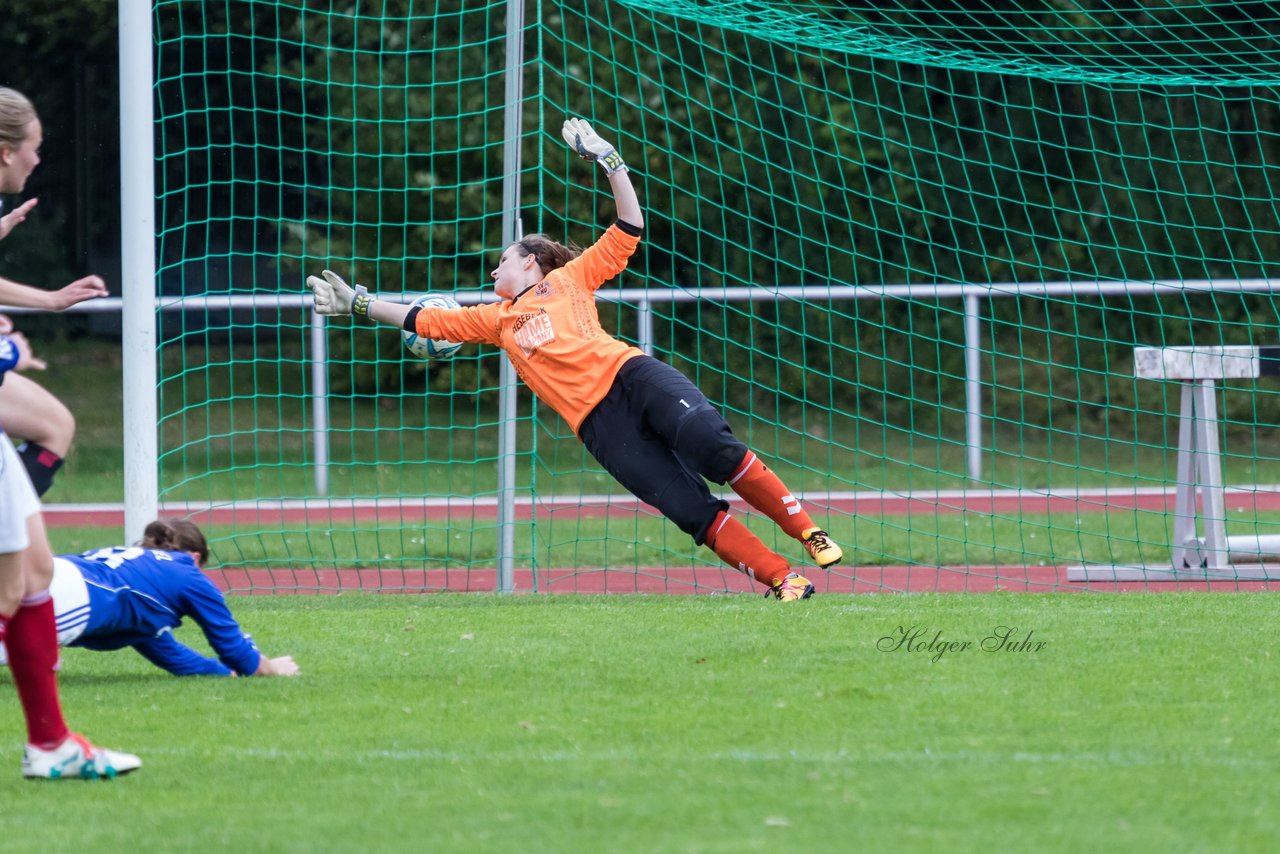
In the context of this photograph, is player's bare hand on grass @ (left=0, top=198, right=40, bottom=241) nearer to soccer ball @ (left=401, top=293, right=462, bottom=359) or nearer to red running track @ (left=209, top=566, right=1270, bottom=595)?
soccer ball @ (left=401, top=293, right=462, bottom=359)

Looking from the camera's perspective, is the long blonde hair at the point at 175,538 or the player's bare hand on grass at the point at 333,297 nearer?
the long blonde hair at the point at 175,538

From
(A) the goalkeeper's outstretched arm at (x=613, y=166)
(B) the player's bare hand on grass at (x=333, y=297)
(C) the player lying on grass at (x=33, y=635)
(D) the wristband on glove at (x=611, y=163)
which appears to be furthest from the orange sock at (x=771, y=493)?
(C) the player lying on grass at (x=33, y=635)

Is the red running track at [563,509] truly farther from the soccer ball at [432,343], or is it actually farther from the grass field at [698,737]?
the grass field at [698,737]

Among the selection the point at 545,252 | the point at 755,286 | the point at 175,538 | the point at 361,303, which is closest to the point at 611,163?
the point at 545,252

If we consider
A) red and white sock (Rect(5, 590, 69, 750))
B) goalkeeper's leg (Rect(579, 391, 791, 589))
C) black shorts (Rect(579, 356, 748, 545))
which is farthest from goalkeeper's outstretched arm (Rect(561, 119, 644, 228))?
red and white sock (Rect(5, 590, 69, 750))

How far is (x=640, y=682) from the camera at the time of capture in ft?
16.4

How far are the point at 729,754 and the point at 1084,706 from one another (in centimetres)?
115

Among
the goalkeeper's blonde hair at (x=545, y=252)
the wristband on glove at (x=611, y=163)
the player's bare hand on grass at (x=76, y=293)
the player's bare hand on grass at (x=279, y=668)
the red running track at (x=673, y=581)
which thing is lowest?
the red running track at (x=673, y=581)

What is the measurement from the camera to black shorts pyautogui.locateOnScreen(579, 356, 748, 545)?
6.79 metres

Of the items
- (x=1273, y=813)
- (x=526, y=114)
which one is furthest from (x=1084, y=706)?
(x=526, y=114)

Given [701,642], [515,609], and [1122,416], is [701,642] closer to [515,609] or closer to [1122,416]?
[515,609]

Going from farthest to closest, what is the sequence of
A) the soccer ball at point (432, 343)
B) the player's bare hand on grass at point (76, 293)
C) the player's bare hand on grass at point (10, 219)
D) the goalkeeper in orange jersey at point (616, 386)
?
the soccer ball at point (432, 343) → the goalkeeper in orange jersey at point (616, 386) → the player's bare hand on grass at point (10, 219) → the player's bare hand on grass at point (76, 293)

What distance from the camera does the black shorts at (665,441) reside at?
6789mm

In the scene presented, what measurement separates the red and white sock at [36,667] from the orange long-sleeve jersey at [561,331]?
332 cm
